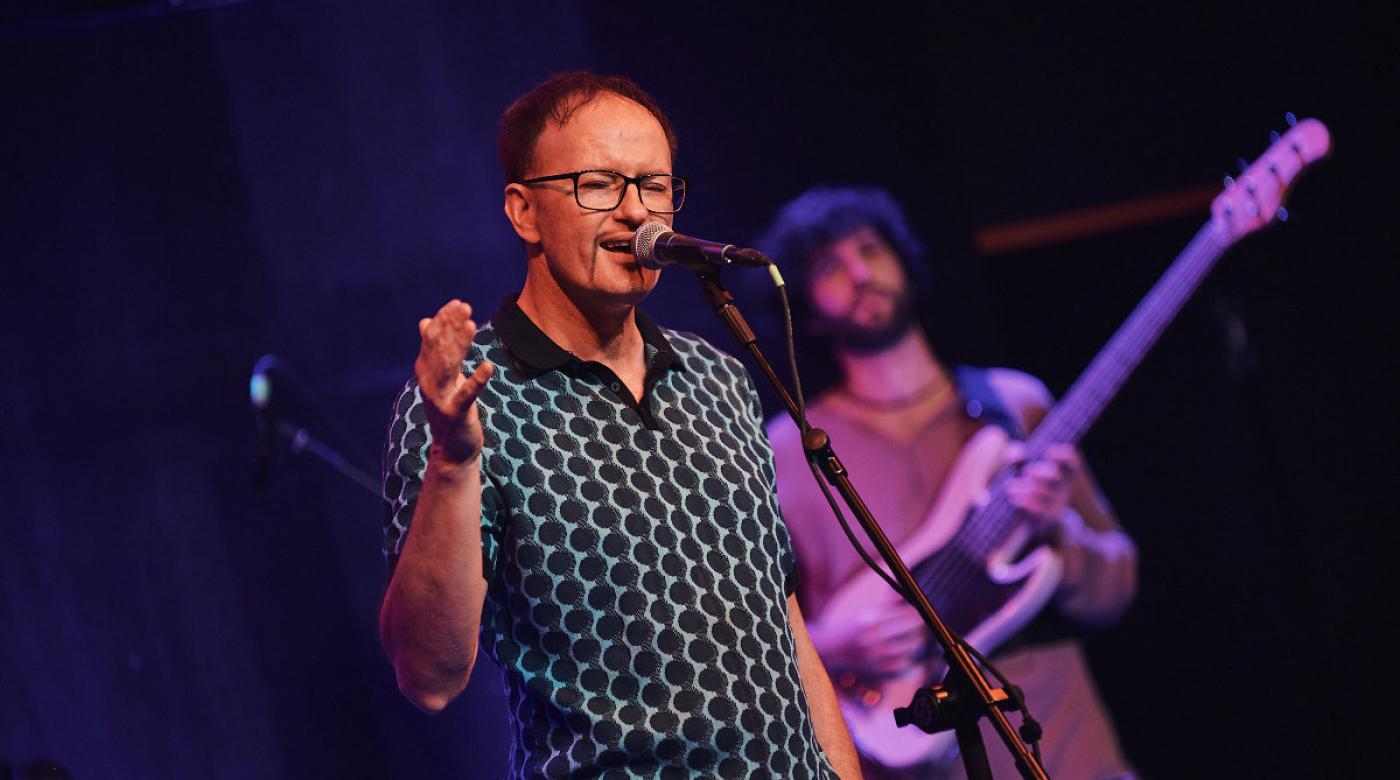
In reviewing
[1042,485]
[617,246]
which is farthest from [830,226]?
[617,246]

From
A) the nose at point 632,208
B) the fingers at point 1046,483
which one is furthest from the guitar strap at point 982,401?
the nose at point 632,208

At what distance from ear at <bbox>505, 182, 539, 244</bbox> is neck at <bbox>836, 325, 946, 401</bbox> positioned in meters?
1.96

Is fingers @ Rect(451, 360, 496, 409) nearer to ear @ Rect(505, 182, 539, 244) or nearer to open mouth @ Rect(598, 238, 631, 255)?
open mouth @ Rect(598, 238, 631, 255)

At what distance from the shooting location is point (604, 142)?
2092 millimetres

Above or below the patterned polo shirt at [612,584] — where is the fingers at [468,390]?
above

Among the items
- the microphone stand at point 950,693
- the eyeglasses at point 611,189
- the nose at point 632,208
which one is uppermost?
the eyeglasses at point 611,189

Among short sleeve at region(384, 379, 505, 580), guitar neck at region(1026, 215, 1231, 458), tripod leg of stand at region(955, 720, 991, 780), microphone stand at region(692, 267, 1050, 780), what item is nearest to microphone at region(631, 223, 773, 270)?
microphone stand at region(692, 267, 1050, 780)

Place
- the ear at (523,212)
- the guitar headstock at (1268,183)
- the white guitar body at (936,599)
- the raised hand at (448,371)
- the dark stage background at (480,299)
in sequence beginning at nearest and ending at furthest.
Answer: the raised hand at (448,371) < the ear at (523,212) < the dark stage background at (480,299) < the white guitar body at (936,599) < the guitar headstock at (1268,183)

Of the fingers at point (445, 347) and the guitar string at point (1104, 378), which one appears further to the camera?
the guitar string at point (1104, 378)

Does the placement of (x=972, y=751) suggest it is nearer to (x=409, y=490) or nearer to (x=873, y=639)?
(x=409, y=490)

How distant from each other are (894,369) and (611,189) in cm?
208

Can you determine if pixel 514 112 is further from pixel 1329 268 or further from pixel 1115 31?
pixel 1329 268

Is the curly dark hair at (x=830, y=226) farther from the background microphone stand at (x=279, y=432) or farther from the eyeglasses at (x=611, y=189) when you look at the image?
the eyeglasses at (x=611, y=189)

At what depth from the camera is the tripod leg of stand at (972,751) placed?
180 cm
